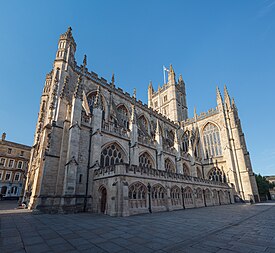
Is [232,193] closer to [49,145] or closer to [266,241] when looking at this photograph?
[266,241]

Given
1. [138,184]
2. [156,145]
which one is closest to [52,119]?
[138,184]

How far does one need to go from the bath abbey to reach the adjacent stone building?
73.5 feet

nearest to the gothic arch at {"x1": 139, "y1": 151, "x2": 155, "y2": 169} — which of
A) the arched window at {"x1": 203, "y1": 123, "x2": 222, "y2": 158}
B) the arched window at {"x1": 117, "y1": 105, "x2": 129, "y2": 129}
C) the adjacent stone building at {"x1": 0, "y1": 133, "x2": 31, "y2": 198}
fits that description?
the arched window at {"x1": 117, "y1": 105, "x2": 129, "y2": 129}

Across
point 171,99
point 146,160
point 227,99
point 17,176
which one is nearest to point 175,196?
point 146,160

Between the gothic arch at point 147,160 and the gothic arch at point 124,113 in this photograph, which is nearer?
the gothic arch at point 147,160

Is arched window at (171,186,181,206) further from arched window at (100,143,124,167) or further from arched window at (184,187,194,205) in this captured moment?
arched window at (100,143,124,167)

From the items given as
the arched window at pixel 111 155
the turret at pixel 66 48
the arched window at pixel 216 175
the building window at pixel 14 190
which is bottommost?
the building window at pixel 14 190

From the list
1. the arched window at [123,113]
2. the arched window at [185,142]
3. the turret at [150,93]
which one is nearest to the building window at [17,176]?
the arched window at [123,113]

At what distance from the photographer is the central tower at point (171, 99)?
4570 centimetres

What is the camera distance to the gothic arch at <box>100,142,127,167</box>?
18.4m

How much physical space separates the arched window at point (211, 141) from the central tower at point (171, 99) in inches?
346

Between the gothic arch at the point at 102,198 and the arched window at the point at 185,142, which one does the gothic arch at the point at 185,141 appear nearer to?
the arched window at the point at 185,142

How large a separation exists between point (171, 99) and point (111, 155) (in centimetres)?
3214

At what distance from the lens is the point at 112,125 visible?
20.0 m
